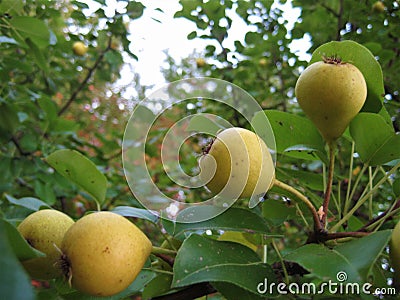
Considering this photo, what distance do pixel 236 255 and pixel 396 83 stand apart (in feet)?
3.36

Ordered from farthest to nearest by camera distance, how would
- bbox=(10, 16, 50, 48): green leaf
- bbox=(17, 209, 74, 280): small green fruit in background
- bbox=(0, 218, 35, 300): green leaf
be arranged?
1. bbox=(10, 16, 50, 48): green leaf
2. bbox=(17, 209, 74, 280): small green fruit in background
3. bbox=(0, 218, 35, 300): green leaf

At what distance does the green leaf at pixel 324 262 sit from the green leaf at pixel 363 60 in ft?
0.96

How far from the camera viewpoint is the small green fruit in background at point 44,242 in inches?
22.5

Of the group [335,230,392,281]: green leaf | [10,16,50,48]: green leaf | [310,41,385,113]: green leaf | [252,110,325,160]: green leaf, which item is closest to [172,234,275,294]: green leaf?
[335,230,392,281]: green leaf

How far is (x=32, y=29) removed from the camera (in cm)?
130

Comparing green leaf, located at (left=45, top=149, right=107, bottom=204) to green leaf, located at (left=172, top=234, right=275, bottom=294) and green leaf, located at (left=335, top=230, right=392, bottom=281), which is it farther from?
green leaf, located at (left=335, top=230, right=392, bottom=281)

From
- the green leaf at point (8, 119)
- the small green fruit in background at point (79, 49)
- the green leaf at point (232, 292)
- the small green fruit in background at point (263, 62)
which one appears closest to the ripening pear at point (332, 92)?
the green leaf at point (232, 292)

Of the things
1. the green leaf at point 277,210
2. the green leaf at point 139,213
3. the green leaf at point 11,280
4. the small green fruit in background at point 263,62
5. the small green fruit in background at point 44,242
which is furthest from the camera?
the small green fruit in background at point 263,62

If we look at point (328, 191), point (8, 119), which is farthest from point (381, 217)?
point (8, 119)

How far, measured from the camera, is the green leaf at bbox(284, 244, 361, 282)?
489 millimetres

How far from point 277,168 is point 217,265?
1.05 ft

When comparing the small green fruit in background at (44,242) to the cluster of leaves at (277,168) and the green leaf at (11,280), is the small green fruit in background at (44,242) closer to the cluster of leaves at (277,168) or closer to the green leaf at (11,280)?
the cluster of leaves at (277,168)

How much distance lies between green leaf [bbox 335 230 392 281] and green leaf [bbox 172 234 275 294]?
119mm

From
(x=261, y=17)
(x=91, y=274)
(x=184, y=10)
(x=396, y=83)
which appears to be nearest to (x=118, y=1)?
(x=184, y=10)
